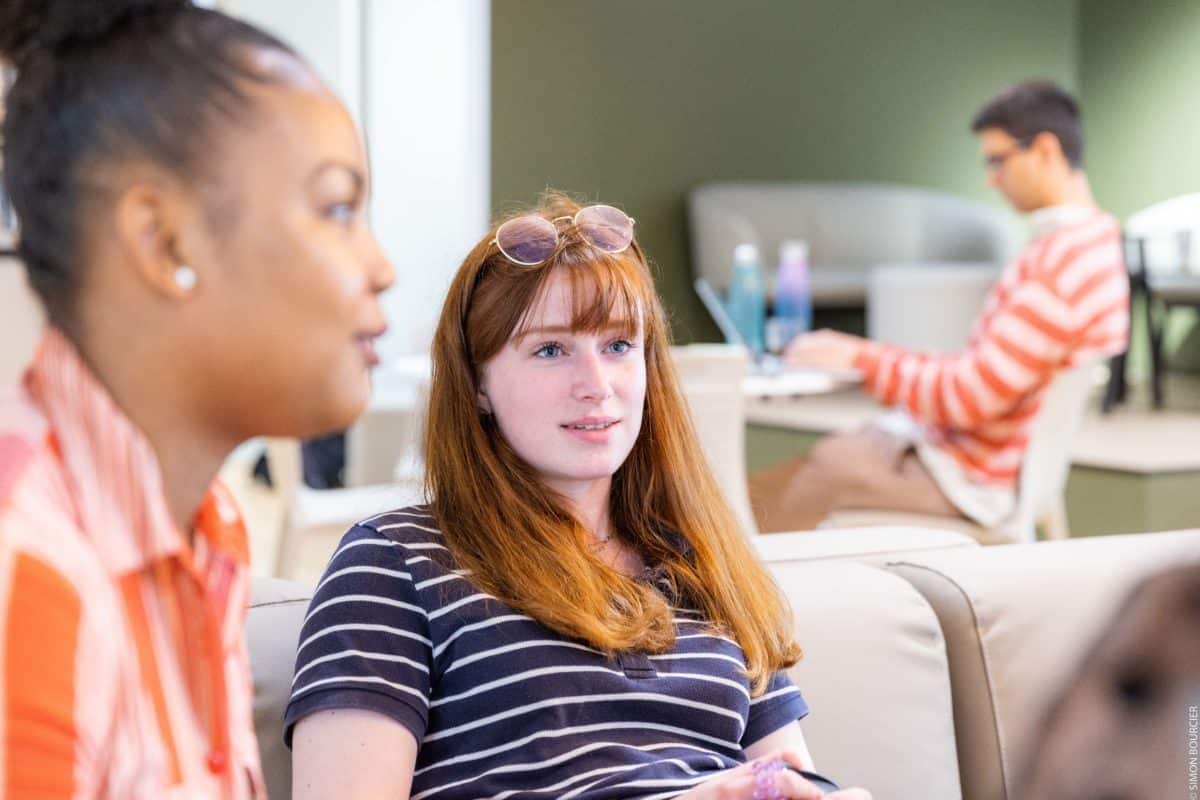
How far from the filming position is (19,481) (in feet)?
1.40

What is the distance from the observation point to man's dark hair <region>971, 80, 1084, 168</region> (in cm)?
309

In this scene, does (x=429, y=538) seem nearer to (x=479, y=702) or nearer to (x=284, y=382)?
(x=479, y=702)

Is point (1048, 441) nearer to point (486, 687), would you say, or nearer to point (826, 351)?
point (826, 351)

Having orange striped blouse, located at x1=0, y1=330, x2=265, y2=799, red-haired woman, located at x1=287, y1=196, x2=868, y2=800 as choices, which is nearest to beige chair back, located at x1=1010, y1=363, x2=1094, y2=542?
red-haired woman, located at x1=287, y1=196, x2=868, y2=800

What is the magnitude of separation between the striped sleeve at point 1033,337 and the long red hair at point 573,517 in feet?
5.24

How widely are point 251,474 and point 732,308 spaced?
10.9ft

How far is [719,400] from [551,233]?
1758mm

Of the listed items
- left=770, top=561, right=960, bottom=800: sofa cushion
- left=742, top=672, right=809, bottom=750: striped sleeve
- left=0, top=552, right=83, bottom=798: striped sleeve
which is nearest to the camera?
left=0, top=552, right=83, bottom=798: striped sleeve

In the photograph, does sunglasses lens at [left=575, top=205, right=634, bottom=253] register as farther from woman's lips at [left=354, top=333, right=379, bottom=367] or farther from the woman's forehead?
woman's lips at [left=354, top=333, right=379, bottom=367]

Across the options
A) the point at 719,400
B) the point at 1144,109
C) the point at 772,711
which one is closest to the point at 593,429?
the point at 772,711

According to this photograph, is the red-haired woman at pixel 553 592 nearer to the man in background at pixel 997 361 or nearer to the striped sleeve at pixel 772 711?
the striped sleeve at pixel 772 711

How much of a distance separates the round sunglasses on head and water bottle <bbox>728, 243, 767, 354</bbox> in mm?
2507

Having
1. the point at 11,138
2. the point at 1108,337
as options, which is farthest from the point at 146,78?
the point at 1108,337

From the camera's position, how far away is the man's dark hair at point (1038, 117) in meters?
3.09
